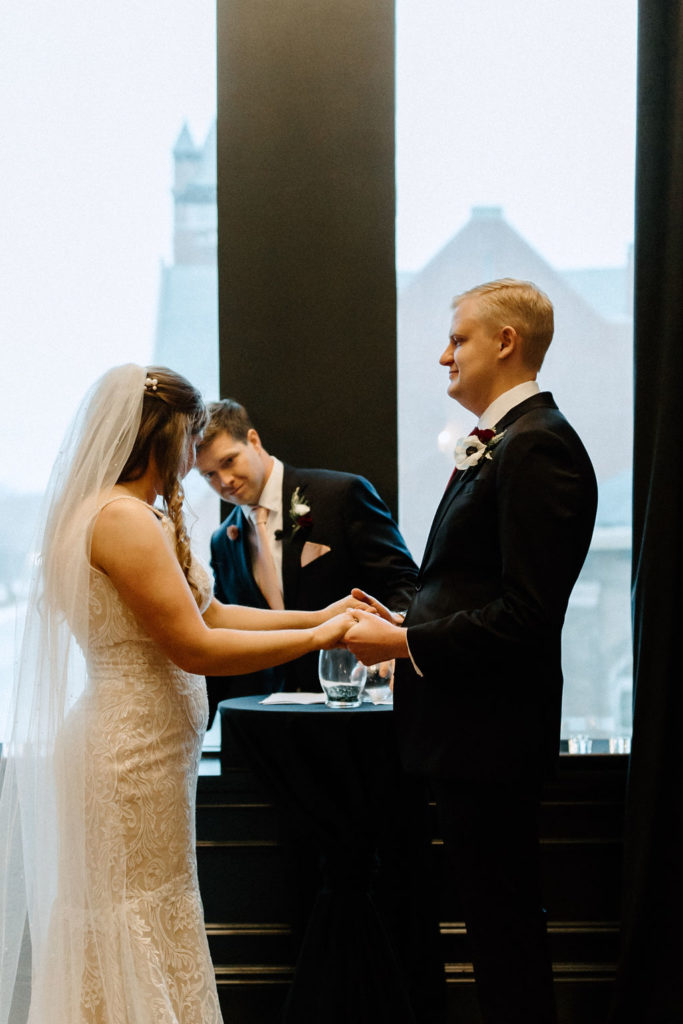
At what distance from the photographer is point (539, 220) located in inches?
146

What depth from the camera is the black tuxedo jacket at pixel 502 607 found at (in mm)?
2168

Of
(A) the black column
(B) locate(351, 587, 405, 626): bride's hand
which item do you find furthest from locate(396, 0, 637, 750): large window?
(B) locate(351, 587, 405, 626): bride's hand

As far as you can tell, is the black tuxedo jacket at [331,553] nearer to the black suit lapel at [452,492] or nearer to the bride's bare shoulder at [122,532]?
the black suit lapel at [452,492]

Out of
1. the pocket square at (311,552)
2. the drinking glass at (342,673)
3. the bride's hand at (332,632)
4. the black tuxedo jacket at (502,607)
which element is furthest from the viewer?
the pocket square at (311,552)

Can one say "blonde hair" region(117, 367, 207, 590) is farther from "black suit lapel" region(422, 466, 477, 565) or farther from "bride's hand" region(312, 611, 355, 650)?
"black suit lapel" region(422, 466, 477, 565)

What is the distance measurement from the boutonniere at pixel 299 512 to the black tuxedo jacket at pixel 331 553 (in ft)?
0.04

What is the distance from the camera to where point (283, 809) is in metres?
2.81

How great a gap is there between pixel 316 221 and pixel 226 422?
2.64ft

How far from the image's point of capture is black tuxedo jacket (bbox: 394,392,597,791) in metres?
2.17

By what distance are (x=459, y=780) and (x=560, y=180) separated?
232 centimetres

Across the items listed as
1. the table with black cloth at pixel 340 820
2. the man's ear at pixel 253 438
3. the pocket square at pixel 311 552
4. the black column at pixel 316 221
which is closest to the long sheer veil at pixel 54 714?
the table with black cloth at pixel 340 820

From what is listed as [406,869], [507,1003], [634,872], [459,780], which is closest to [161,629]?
[459,780]

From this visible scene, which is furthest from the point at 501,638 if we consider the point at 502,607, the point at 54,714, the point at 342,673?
the point at 54,714

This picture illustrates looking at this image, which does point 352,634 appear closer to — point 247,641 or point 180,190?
point 247,641
